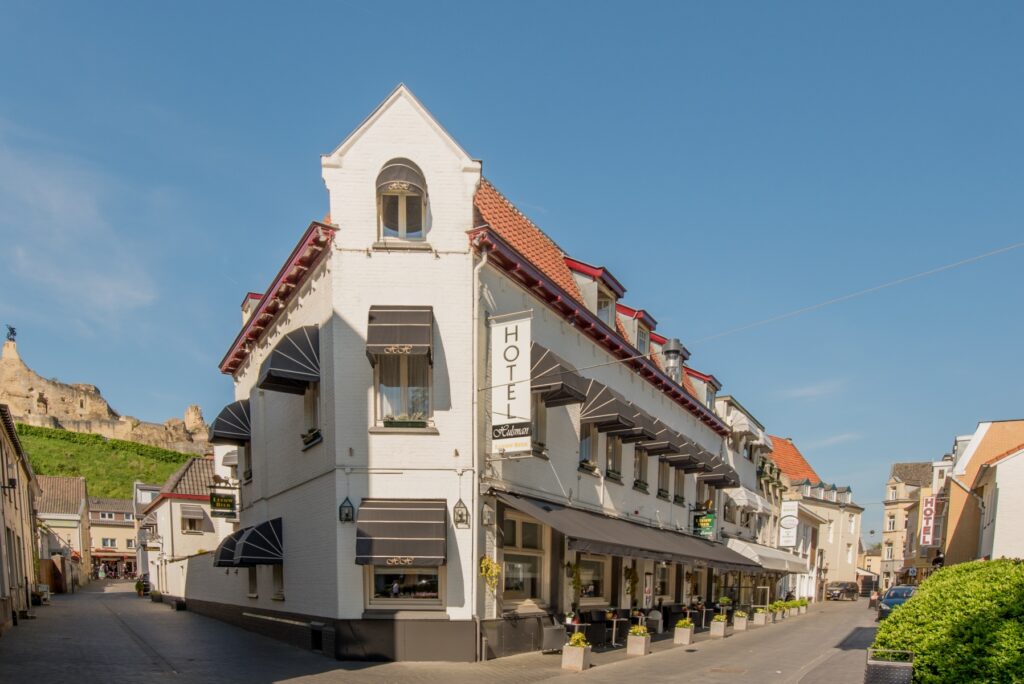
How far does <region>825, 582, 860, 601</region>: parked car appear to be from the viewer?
65125 mm

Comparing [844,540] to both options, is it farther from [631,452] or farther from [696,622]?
[631,452]

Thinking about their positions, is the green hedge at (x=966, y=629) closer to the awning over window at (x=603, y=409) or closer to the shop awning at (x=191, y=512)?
the awning over window at (x=603, y=409)

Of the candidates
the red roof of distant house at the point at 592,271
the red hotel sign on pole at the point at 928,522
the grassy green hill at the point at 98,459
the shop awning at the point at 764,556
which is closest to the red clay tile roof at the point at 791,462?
the red hotel sign on pole at the point at 928,522

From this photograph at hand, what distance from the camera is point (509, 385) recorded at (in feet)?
49.9

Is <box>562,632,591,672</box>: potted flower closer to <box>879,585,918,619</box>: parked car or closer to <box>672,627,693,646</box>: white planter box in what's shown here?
<box>672,627,693,646</box>: white planter box

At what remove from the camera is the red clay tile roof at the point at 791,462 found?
2542 inches

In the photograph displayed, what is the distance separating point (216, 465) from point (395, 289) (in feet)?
64.7

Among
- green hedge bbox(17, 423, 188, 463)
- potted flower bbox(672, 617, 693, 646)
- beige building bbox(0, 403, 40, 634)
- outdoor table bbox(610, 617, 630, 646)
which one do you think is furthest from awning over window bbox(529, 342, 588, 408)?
green hedge bbox(17, 423, 188, 463)

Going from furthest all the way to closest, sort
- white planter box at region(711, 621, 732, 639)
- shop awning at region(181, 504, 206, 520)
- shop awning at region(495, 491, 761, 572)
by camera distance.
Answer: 1. shop awning at region(181, 504, 206, 520)
2. white planter box at region(711, 621, 732, 639)
3. shop awning at region(495, 491, 761, 572)

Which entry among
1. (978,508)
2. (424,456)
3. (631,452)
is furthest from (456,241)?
(978,508)

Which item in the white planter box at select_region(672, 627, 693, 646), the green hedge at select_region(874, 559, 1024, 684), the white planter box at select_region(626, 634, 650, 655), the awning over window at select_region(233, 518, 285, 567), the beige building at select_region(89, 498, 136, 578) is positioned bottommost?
the beige building at select_region(89, 498, 136, 578)

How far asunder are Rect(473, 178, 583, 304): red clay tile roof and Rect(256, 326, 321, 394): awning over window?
15.8ft

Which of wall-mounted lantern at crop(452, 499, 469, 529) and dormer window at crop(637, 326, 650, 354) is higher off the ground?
dormer window at crop(637, 326, 650, 354)

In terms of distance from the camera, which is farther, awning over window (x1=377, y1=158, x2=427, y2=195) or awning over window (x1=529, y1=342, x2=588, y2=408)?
awning over window (x1=529, y1=342, x2=588, y2=408)
